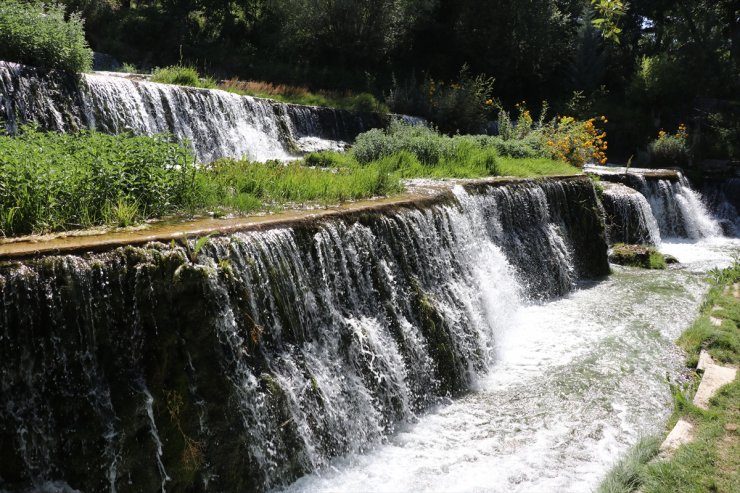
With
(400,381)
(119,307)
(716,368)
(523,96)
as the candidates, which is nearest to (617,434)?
(716,368)

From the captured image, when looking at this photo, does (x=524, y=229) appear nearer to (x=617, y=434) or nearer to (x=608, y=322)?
(x=608, y=322)

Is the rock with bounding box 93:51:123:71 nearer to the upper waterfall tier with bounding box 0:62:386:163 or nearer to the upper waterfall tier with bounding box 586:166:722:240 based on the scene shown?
the upper waterfall tier with bounding box 0:62:386:163

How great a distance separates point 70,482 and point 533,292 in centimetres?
725

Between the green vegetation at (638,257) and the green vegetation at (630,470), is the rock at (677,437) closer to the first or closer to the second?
the green vegetation at (630,470)

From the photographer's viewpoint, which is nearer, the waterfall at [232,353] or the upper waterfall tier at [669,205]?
the waterfall at [232,353]

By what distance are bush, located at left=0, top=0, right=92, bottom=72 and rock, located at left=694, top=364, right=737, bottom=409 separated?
10207 mm

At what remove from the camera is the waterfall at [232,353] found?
382 centimetres

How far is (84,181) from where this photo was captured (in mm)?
5355

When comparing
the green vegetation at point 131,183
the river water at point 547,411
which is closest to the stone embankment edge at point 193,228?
the green vegetation at point 131,183

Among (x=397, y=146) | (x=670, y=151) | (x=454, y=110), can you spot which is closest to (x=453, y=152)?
(x=397, y=146)

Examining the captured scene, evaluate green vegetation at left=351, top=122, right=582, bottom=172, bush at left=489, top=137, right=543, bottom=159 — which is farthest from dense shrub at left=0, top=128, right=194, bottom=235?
bush at left=489, top=137, right=543, bottom=159

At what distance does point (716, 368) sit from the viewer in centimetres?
611

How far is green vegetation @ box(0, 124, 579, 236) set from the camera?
4.93 m

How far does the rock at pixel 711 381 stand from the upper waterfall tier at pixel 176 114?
20.1 ft
